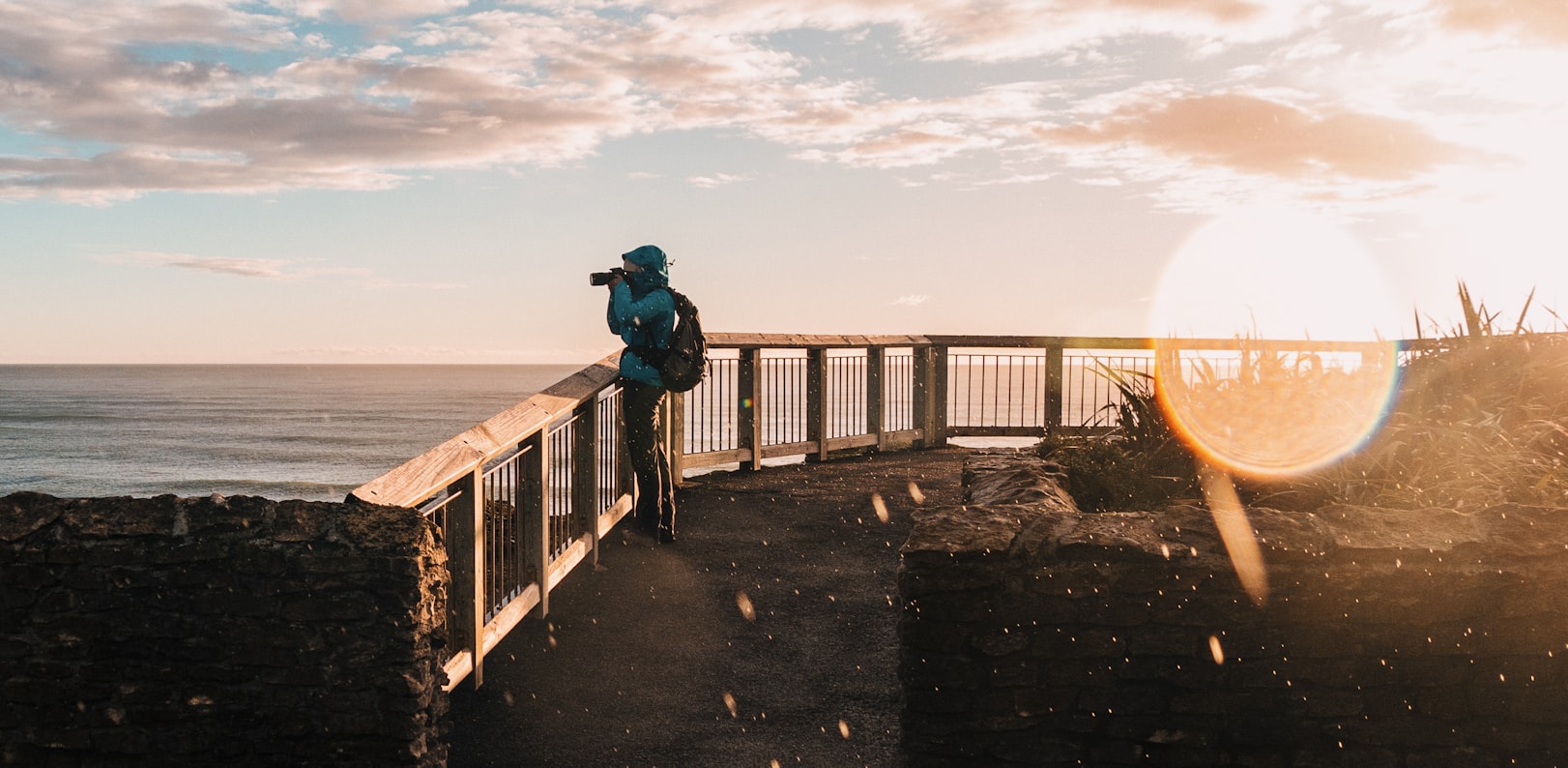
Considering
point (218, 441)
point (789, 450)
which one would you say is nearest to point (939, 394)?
point (789, 450)

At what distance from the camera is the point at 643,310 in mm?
6723

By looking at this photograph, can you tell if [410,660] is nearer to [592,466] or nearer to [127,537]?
[127,537]

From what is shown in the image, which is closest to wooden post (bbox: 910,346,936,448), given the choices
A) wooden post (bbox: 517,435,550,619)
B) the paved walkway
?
the paved walkway

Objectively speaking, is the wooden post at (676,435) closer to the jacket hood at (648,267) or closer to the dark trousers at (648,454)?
the dark trousers at (648,454)

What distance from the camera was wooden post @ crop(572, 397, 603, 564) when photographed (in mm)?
6457

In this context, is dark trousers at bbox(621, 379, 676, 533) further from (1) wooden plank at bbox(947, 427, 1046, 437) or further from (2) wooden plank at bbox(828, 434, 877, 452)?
(1) wooden plank at bbox(947, 427, 1046, 437)

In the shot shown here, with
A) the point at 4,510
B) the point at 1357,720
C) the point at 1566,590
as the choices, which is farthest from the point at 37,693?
the point at 1566,590

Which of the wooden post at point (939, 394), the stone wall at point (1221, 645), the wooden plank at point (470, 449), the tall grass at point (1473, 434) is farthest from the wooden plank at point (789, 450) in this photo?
the stone wall at point (1221, 645)

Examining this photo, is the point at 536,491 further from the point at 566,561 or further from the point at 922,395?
the point at 922,395

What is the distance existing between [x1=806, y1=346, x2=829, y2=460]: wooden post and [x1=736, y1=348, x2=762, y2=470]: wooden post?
2.46 ft

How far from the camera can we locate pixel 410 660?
129 inches

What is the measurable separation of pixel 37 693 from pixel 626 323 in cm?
387

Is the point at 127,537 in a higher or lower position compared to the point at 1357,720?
higher

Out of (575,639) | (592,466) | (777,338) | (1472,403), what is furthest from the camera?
(777,338)
